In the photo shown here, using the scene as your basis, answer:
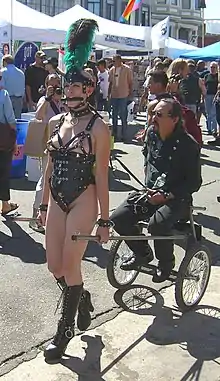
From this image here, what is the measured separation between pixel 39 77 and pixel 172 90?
568 centimetres

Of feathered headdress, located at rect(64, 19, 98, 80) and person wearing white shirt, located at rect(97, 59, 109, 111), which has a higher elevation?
feathered headdress, located at rect(64, 19, 98, 80)

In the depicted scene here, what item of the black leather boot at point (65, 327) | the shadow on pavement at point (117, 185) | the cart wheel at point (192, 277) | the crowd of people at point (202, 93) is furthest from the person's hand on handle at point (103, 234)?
the crowd of people at point (202, 93)

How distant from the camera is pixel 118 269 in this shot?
15.6 feet

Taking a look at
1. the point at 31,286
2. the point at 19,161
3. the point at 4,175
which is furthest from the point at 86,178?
the point at 19,161

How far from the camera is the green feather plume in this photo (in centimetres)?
362

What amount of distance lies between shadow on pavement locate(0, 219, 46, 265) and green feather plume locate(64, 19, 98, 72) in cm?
233

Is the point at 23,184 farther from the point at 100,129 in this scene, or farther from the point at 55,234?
the point at 100,129

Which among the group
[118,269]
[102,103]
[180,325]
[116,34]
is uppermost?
[116,34]

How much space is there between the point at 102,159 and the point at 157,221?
3.28 feet

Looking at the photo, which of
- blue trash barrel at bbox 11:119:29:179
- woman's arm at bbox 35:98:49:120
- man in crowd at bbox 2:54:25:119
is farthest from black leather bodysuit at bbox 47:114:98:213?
man in crowd at bbox 2:54:25:119

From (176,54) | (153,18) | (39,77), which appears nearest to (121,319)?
(39,77)

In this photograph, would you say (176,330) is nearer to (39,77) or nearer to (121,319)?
(121,319)

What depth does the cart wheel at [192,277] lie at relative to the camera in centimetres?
430

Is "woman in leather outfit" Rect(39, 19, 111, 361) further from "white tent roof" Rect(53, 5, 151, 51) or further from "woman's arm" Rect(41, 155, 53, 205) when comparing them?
"white tent roof" Rect(53, 5, 151, 51)
